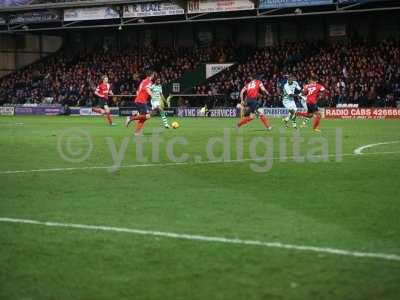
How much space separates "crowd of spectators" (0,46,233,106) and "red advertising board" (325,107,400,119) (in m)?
12.2

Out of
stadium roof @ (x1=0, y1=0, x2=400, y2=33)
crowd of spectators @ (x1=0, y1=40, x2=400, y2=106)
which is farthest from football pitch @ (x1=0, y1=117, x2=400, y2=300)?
stadium roof @ (x1=0, y1=0, x2=400, y2=33)

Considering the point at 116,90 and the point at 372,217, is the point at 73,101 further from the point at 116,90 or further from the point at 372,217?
the point at 372,217

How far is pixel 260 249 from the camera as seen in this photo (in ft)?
21.6

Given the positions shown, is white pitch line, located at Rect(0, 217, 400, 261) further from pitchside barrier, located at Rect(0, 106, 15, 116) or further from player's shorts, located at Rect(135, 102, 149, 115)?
pitchside barrier, located at Rect(0, 106, 15, 116)

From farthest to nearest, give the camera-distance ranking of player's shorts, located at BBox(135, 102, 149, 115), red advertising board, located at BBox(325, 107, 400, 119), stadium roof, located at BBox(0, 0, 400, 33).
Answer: stadium roof, located at BBox(0, 0, 400, 33) < red advertising board, located at BBox(325, 107, 400, 119) < player's shorts, located at BBox(135, 102, 149, 115)

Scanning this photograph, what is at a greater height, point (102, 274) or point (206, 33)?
point (206, 33)

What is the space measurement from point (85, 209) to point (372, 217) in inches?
137

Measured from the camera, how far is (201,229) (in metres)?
7.57

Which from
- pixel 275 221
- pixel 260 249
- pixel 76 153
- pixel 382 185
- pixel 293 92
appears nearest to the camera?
pixel 260 249

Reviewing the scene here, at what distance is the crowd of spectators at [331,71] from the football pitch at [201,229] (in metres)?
26.7

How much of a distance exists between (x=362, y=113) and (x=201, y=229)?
34.5 meters

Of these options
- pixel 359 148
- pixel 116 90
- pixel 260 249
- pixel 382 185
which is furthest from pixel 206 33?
pixel 260 249

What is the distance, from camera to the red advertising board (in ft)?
129

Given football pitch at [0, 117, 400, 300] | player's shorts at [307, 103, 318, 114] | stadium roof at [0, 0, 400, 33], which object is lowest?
football pitch at [0, 117, 400, 300]
